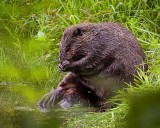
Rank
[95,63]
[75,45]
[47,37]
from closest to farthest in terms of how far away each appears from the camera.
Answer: [95,63], [75,45], [47,37]

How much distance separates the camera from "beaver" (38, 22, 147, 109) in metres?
4.61

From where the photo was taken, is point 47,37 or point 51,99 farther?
point 47,37

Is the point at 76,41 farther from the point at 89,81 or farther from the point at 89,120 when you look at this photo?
the point at 89,120

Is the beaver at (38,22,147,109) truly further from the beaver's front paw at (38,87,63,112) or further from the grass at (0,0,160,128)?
the grass at (0,0,160,128)

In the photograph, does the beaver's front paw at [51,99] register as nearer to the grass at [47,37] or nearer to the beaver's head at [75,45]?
the grass at [47,37]

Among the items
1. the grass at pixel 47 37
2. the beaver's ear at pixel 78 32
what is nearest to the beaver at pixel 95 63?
the beaver's ear at pixel 78 32

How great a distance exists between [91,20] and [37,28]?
2.51 feet

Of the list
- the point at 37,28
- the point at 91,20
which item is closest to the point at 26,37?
the point at 37,28

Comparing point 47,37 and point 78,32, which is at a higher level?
point 78,32

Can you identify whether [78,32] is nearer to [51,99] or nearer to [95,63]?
[95,63]

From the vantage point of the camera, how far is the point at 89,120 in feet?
13.1

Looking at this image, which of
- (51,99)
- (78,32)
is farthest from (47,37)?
(51,99)

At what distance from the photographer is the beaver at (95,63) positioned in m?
4.61

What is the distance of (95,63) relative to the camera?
15.4ft
